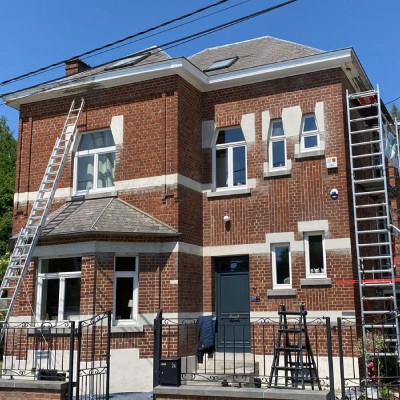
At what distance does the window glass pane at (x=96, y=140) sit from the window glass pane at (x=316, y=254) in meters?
6.37

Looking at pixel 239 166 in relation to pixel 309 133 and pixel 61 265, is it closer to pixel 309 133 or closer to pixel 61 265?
pixel 309 133

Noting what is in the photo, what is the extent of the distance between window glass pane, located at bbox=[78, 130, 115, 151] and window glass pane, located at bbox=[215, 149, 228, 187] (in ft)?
10.3

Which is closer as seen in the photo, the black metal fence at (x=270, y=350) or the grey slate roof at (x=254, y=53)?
the black metal fence at (x=270, y=350)

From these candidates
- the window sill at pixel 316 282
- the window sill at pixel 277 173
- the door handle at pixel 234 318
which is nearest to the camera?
the window sill at pixel 316 282

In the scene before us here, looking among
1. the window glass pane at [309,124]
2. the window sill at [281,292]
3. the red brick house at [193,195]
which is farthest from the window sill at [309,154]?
the window sill at [281,292]

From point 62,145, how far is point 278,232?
6.93 metres

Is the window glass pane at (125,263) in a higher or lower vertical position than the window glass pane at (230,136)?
lower

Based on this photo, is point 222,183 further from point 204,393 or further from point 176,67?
point 204,393

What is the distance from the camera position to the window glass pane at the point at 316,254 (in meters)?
14.1

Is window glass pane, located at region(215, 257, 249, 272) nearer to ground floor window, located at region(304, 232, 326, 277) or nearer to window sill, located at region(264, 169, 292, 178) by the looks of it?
ground floor window, located at region(304, 232, 326, 277)

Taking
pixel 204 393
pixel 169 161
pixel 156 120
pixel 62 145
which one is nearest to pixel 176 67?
pixel 156 120

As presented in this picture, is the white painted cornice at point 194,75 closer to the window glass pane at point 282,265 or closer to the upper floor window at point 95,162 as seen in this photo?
the upper floor window at point 95,162

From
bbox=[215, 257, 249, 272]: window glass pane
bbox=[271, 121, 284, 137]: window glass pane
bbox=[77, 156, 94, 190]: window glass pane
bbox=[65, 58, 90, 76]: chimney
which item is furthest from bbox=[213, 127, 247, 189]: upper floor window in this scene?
bbox=[65, 58, 90, 76]: chimney

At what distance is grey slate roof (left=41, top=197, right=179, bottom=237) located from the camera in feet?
45.3
